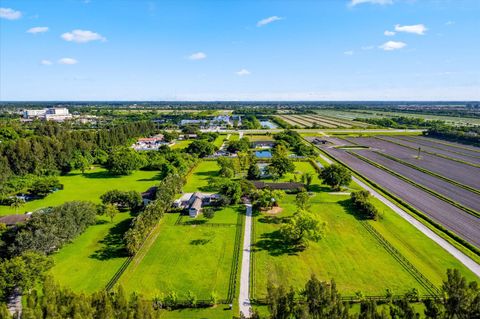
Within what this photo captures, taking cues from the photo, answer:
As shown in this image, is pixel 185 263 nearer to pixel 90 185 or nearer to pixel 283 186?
pixel 283 186

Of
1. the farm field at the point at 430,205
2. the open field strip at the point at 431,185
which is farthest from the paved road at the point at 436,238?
the open field strip at the point at 431,185

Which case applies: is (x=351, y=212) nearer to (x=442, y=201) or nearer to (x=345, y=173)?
(x=345, y=173)

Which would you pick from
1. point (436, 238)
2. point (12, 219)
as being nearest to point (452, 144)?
point (436, 238)

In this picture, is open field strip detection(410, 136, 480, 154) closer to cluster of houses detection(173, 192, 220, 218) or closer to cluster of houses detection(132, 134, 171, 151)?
cluster of houses detection(173, 192, 220, 218)

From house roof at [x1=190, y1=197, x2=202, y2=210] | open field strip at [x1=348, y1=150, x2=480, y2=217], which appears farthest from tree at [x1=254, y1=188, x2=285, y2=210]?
open field strip at [x1=348, y1=150, x2=480, y2=217]

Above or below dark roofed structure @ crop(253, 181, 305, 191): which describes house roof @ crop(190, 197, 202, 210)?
below

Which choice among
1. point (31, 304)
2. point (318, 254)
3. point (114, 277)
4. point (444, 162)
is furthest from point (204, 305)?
point (444, 162)

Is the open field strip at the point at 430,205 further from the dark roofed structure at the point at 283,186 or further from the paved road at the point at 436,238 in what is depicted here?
the dark roofed structure at the point at 283,186
